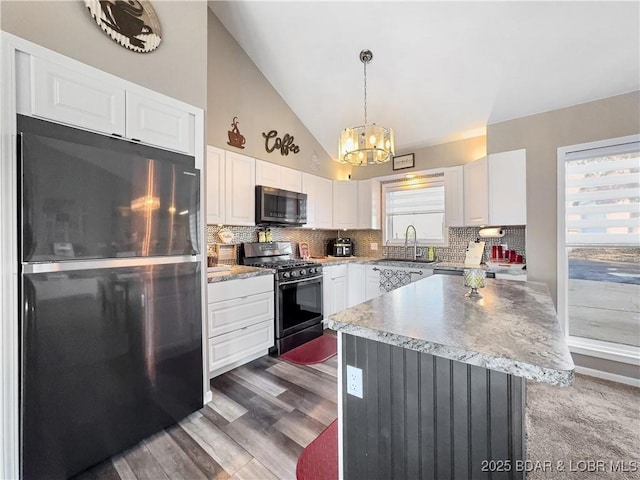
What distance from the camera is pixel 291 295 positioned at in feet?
10.1

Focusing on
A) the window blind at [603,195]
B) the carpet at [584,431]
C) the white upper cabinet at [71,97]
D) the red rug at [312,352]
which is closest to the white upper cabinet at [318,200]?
the red rug at [312,352]

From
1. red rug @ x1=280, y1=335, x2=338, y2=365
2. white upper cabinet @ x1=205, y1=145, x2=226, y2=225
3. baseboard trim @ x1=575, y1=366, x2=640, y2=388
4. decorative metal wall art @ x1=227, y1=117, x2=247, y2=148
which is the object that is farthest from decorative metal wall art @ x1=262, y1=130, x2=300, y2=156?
baseboard trim @ x1=575, y1=366, x2=640, y2=388

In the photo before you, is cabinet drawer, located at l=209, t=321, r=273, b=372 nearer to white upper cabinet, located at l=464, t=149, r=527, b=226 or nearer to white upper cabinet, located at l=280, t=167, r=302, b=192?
white upper cabinet, located at l=280, t=167, r=302, b=192

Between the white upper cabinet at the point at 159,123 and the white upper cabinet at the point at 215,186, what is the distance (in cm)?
76

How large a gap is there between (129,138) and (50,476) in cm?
182

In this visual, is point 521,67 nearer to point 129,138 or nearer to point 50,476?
point 129,138

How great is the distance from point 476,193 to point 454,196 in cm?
29

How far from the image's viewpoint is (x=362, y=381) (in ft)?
3.62

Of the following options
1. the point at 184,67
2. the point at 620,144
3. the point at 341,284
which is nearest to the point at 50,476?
the point at 184,67

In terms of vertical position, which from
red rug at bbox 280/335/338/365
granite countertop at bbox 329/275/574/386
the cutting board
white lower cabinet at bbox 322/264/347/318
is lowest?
red rug at bbox 280/335/338/365

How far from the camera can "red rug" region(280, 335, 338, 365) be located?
9.25 feet

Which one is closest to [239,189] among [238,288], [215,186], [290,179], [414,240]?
[215,186]

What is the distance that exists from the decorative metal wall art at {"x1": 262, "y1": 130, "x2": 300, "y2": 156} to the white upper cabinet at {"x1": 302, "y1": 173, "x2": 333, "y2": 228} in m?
0.39

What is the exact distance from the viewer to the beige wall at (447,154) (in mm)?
3571
